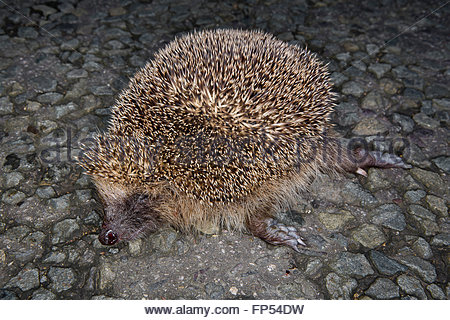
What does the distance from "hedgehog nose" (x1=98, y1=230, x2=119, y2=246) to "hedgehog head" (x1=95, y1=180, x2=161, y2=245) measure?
0.10ft

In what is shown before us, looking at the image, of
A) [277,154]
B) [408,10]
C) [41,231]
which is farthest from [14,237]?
[408,10]

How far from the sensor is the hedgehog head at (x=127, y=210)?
376 centimetres

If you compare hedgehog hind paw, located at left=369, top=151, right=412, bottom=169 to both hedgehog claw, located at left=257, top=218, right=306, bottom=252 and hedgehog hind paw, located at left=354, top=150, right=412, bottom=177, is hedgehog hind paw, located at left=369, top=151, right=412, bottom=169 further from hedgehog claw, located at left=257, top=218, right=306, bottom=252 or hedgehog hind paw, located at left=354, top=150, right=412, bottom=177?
hedgehog claw, located at left=257, top=218, right=306, bottom=252

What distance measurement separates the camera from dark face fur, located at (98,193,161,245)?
3.69m

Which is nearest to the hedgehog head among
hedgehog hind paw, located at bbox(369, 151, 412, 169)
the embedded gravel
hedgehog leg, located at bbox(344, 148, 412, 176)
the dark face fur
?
the dark face fur

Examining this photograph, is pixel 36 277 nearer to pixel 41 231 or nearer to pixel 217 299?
pixel 41 231

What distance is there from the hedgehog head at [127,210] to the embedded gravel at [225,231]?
0.16 meters

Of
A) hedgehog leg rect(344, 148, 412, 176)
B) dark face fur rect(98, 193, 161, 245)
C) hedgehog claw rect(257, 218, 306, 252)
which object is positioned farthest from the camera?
hedgehog leg rect(344, 148, 412, 176)

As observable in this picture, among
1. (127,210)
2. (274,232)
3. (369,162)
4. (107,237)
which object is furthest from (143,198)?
(369,162)

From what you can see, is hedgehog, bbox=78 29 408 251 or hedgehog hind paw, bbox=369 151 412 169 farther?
hedgehog hind paw, bbox=369 151 412 169

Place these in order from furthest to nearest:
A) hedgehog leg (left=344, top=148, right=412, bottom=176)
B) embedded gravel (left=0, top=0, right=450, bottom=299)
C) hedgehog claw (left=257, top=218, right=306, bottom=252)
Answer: hedgehog leg (left=344, top=148, right=412, bottom=176)
hedgehog claw (left=257, top=218, right=306, bottom=252)
embedded gravel (left=0, top=0, right=450, bottom=299)

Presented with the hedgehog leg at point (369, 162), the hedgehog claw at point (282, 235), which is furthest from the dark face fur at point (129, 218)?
the hedgehog leg at point (369, 162)

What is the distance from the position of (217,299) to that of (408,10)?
19.7 ft

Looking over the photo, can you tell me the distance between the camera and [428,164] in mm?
4598
